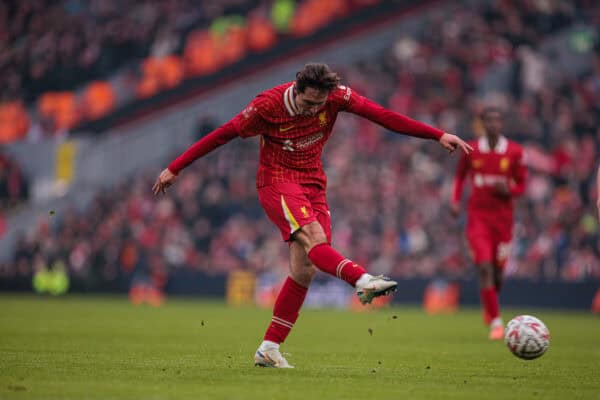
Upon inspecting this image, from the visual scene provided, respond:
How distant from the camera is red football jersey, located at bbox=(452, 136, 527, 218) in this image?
13.7m

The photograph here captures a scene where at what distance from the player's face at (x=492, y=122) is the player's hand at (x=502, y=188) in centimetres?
67

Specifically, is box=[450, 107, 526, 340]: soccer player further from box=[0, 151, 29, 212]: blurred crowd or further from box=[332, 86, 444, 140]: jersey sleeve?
box=[0, 151, 29, 212]: blurred crowd

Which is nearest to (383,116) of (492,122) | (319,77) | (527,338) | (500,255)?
(319,77)

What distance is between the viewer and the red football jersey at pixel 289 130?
8477 millimetres

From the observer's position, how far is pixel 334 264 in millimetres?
8047

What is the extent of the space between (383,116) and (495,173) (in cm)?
535

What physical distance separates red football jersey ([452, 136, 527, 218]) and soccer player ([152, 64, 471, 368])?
5152mm

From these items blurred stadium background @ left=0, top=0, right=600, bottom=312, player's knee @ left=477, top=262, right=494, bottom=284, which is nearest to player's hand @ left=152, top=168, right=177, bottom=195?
player's knee @ left=477, top=262, right=494, bottom=284

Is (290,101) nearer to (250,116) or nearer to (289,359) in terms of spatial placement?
(250,116)

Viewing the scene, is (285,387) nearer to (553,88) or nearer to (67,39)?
(553,88)

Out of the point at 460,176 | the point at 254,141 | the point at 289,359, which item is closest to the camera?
the point at 289,359

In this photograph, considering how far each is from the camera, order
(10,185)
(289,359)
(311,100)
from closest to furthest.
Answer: (311,100) < (289,359) < (10,185)

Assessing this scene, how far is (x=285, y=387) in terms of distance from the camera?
716 centimetres

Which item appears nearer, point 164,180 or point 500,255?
point 164,180
